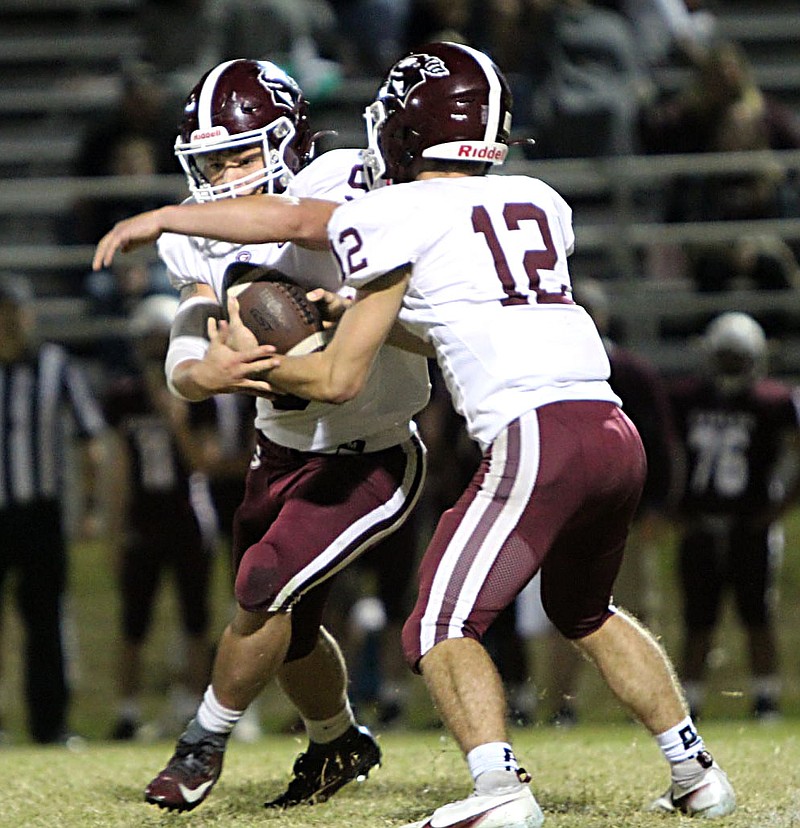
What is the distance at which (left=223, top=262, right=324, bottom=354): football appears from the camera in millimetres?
3514

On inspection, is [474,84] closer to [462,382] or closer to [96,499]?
[462,382]

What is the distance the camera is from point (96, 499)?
26.6 feet

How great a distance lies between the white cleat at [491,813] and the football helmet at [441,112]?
4.41 ft

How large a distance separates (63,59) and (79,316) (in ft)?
8.08

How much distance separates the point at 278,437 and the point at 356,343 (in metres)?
0.67

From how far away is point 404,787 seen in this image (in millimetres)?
4227

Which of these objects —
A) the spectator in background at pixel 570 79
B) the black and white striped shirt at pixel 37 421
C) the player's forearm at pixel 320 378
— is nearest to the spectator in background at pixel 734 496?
the spectator in background at pixel 570 79

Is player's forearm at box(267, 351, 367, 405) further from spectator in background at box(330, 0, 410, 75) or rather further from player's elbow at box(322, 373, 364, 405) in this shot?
spectator in background at box(330, 0, 410, 75)

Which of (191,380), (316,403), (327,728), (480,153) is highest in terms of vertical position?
(480,153)

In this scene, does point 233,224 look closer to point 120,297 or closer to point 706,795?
point 706,795

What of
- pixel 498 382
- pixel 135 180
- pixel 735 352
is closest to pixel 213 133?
pixel 498 382

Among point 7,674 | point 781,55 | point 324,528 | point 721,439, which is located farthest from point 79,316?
point 324,528

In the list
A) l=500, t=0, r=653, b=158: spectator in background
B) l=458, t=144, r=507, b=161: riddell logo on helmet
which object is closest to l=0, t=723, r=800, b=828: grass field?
l=458, t=144, r=507, b=161: riddell logo on helmet

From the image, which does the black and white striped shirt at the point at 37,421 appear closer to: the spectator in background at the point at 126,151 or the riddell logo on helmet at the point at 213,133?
the spectator in background at the point at 126,151
